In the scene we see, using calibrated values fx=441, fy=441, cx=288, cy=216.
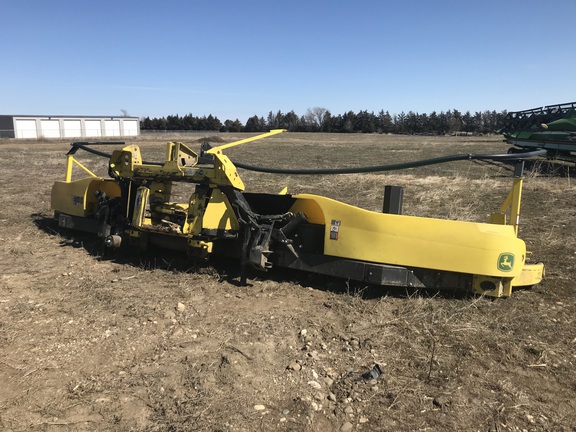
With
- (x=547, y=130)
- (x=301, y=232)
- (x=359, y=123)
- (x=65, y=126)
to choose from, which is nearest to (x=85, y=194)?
(x=301, y=232)

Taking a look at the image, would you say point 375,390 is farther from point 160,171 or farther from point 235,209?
point 160,171

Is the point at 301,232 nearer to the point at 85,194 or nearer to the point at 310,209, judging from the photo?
the point at 310,209

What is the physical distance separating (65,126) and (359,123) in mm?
67380

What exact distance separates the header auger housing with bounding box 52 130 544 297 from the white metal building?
63691 millimetres

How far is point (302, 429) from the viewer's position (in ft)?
7.73

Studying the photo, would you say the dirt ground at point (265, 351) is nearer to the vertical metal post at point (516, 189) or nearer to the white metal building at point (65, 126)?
the vertical metal post at point (516, 189)

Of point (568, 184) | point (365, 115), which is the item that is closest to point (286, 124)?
point (365, 115)

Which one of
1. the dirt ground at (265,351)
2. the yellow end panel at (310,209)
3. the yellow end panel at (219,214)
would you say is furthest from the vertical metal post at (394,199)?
the yellow end panel at (219,214)

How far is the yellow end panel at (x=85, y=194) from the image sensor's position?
5840mm

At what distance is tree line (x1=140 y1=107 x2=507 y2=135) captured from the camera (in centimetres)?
10286

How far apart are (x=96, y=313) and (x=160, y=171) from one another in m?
1.77

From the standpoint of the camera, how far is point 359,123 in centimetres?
10838

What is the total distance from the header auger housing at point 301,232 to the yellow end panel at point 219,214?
0.4 inches

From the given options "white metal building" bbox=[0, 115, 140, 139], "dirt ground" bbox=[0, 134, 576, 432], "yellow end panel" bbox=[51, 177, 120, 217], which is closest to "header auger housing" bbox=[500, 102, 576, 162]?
"dirt ground" bbox=[0, 134, 576, 432]
